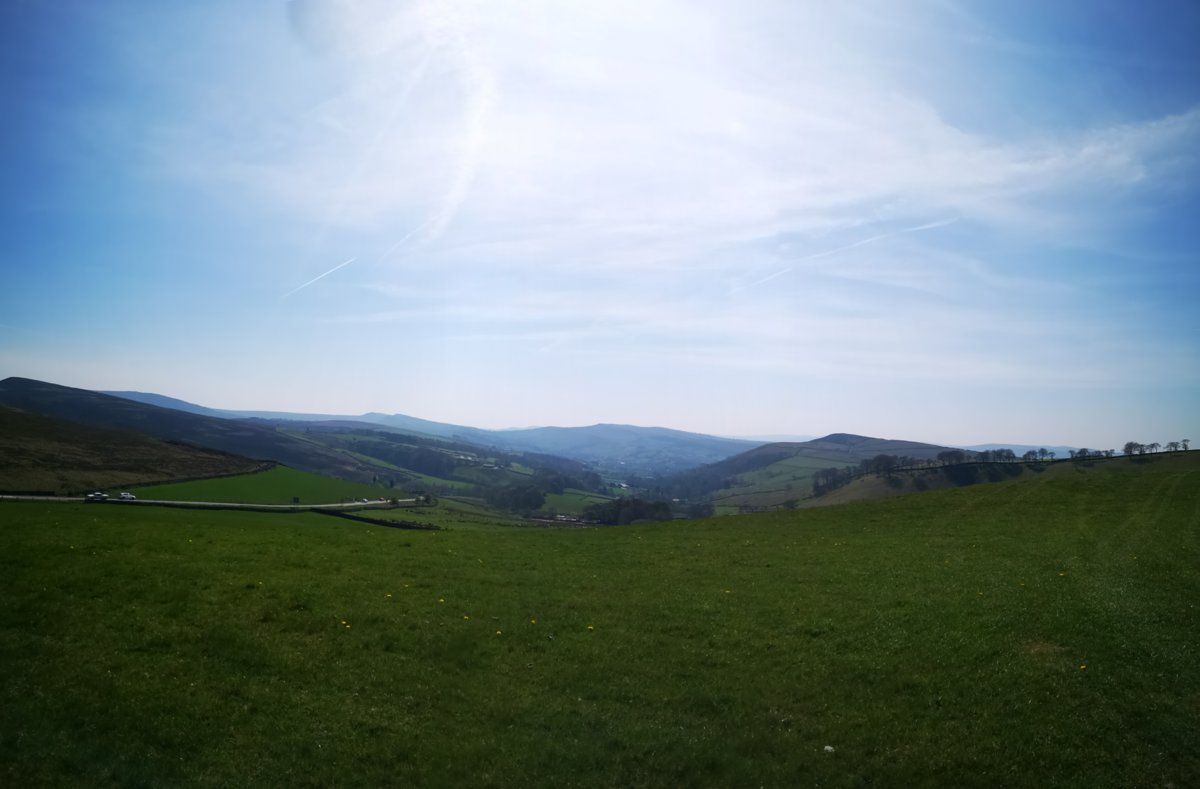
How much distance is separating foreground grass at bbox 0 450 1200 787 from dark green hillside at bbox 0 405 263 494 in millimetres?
51156

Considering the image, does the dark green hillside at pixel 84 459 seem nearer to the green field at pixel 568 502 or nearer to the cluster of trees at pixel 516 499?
the cluster of trees at pixel 516 499

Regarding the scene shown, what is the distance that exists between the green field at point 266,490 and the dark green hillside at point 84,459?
4254 millimetres

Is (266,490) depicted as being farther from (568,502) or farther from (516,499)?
(568,502)

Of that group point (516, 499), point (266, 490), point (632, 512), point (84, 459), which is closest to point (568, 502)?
point (516, 499)

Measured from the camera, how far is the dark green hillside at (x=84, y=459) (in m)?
62.6

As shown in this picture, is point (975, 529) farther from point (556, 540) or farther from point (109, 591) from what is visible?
point (109, 591)

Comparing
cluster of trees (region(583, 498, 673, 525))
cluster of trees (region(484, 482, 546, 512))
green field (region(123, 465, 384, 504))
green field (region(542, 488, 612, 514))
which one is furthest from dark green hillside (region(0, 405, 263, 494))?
green field (region(542, 488, 612, 514))

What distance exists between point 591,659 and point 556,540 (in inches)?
748

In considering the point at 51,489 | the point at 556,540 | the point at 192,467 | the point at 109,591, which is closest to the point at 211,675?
the point at 109,591

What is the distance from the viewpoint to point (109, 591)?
16.5 m

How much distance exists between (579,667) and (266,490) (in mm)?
83783

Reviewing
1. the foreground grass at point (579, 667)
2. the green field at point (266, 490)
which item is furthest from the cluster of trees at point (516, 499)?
the foreground grass at point (579, 667)

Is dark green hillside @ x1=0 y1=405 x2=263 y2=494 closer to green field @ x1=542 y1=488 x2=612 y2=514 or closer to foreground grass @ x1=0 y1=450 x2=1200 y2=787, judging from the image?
foreground grass @ x1=0 y1=450 x2=1200 y2=787

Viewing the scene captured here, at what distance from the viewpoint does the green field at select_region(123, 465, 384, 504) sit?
69.2 metres
